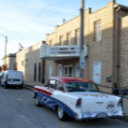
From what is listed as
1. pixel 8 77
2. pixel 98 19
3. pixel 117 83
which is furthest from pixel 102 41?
pixel 8 77

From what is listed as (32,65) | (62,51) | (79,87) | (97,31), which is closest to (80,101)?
(79,87)

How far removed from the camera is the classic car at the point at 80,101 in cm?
627

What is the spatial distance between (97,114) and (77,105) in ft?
2.22

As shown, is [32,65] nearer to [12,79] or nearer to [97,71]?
[12,79]

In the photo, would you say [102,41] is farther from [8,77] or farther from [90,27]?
[8,77]

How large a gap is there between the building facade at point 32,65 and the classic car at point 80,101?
55.2 ft

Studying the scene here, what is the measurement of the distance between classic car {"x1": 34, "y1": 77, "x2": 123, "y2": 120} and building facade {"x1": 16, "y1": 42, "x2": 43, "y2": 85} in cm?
1683

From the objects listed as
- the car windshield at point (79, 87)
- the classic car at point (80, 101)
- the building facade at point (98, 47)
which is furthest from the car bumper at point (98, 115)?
the building facade at point (98, 47)

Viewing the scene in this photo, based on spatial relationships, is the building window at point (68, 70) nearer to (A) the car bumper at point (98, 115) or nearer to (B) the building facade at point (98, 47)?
(B) the building facade at point (98, 47)

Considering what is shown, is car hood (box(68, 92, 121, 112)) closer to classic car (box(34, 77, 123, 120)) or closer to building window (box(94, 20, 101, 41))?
classic car (box(34, 77, 123, 120))

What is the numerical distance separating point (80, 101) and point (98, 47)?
32.7 feet

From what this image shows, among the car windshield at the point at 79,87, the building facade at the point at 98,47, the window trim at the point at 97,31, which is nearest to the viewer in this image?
the car windshield at the point at 79,87

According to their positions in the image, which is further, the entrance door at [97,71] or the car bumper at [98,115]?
the entrance door at [97,71]

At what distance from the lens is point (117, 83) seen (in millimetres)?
14164
